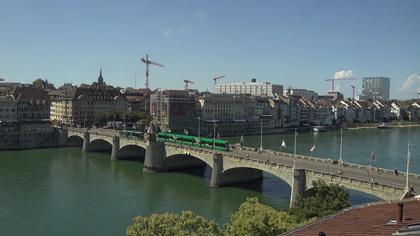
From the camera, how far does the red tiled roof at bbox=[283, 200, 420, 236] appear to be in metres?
11.3

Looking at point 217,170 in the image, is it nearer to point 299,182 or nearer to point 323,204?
point 299,182

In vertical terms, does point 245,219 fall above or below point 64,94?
below

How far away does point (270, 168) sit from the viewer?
5003 centimetres

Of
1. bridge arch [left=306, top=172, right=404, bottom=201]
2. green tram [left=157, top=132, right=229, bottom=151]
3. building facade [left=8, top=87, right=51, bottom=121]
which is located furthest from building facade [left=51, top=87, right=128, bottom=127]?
bridge arch [left=306, top=172, right=404, bottom=201]

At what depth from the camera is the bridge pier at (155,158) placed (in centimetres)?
6788

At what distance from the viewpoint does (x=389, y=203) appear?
49.5 ft

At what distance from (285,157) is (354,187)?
1853cm

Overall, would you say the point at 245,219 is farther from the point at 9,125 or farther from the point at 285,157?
the point at 9,125

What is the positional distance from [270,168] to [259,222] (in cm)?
2536

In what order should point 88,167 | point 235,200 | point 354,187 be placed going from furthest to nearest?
1. point 88,167
2. point 235,200
3. point 354,187

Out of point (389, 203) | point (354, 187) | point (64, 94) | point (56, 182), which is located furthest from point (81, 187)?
point (64, 94)

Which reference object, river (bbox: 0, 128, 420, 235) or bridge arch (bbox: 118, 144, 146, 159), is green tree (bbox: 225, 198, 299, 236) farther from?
bridge arch (bbox: 118, 144, 146, 159)

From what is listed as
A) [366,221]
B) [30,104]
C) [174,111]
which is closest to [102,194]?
[366,221]

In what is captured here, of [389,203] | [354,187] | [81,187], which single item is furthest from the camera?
[81,187]
